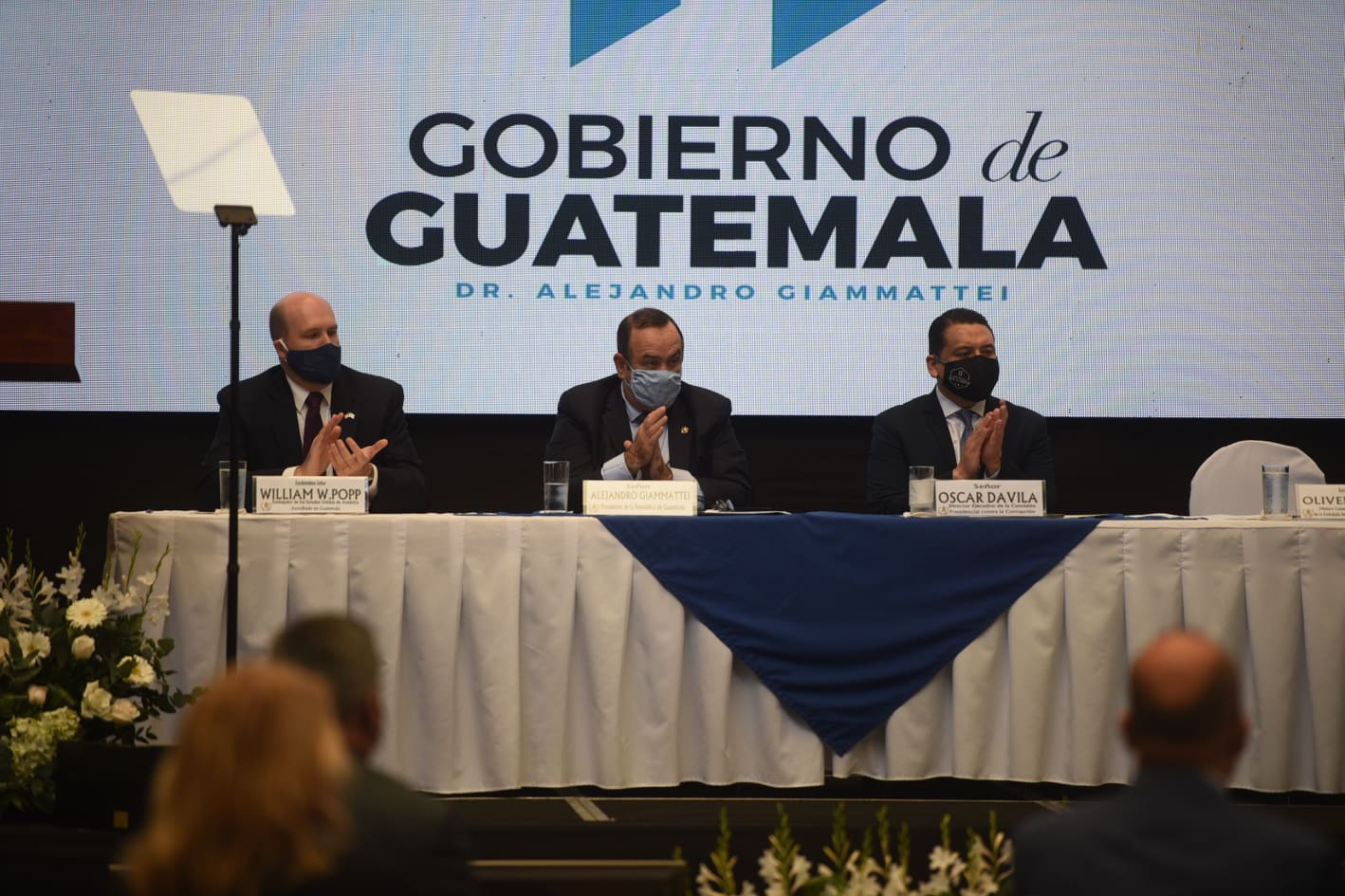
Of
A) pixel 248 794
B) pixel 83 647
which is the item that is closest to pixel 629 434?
pixel 83 647

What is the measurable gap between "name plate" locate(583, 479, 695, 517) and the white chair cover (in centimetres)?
174

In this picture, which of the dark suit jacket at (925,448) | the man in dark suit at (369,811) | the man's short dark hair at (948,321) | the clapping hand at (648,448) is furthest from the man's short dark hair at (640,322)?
the man in dark suit at (369,811)

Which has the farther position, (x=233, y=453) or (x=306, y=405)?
(x=306, y=405)

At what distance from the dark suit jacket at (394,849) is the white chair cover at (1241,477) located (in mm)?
3583

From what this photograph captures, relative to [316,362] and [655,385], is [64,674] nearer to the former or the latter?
[316,362]

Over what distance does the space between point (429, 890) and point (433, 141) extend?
4310 millimetres

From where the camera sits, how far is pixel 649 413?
4.54 m

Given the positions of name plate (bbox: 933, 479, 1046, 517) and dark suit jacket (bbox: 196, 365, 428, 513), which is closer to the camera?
name plate (bbox: 933, 479, 1046, 517)


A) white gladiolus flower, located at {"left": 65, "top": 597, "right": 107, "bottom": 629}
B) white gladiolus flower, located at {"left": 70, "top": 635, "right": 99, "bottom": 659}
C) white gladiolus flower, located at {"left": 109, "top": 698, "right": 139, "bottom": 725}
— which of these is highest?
white gladiolus flower, located at {"left": 65, "top": 597, "right": 107, "bottom": 629}

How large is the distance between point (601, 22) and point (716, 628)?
2699 mm

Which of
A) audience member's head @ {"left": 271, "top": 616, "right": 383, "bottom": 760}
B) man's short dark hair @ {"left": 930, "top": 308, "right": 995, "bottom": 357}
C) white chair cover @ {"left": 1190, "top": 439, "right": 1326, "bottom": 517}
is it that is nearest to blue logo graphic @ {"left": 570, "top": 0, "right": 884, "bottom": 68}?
man's short dark hair @ {"left": 930, "top": 308, "right": 995, "bottom": 357}

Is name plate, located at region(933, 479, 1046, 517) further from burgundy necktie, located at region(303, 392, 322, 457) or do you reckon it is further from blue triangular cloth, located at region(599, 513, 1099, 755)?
burgundy necktie, located at region(303, 392, 322, 457)

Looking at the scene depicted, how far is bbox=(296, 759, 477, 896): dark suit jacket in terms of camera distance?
4.57 feet

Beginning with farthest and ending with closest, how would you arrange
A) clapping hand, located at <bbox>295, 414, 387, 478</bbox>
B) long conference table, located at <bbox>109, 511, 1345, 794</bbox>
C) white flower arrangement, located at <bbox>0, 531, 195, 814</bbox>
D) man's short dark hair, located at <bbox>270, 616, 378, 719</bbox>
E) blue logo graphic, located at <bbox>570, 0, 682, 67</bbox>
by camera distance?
blue logo graphic, located at <bbox>570, 0, 682, 67</bbox>, clapping hand, located at <bbox>295, 414, 387, 478</bbox>, long conference table, located at <bbox>109, 511, 1345, 794</bbox>, white flower arrangement, located at <bbox>0, 531, 195, 814</bbox>, man's short dark hair, located at <bbox>270, 616, 378, 719</bbox>
